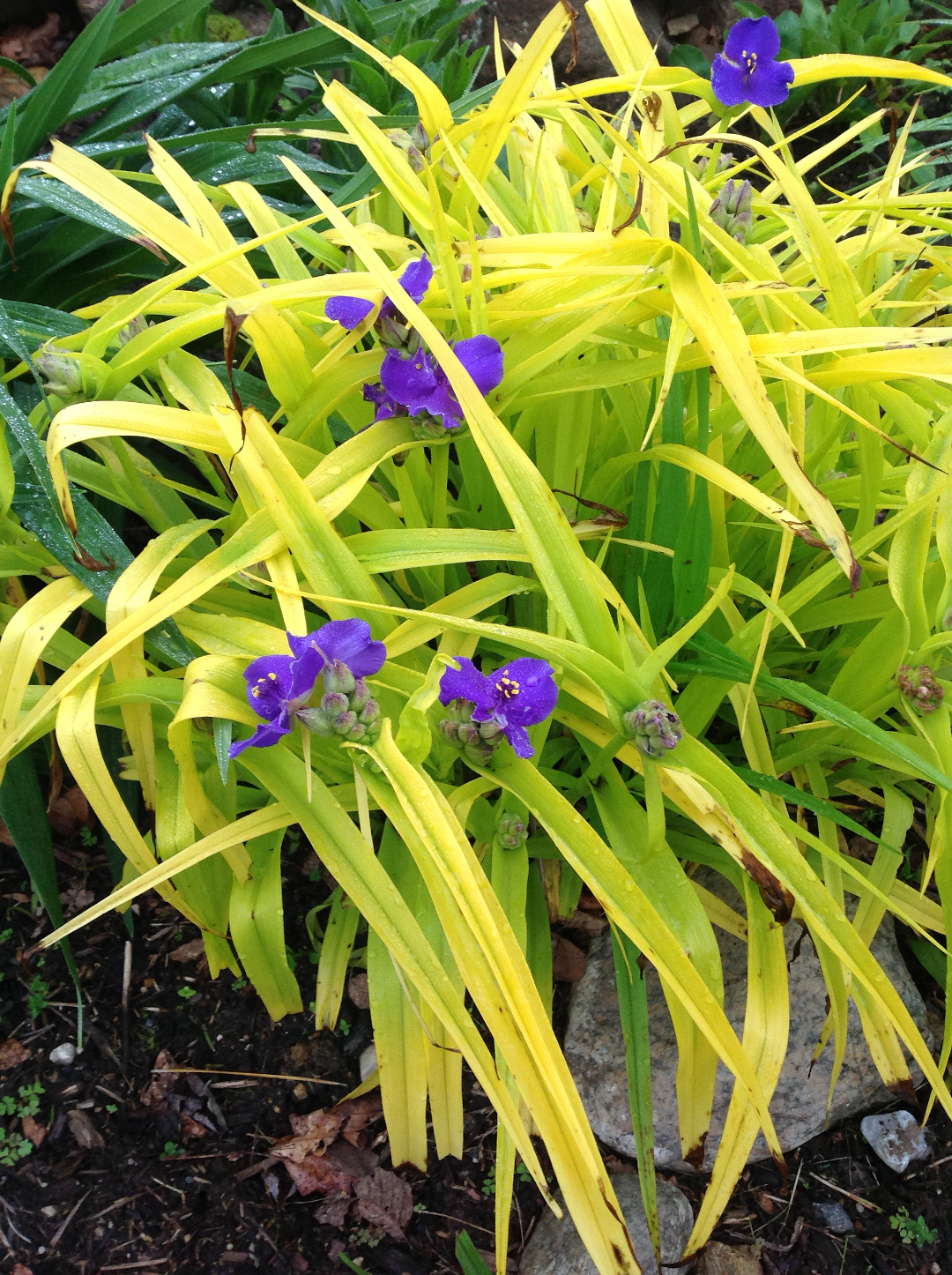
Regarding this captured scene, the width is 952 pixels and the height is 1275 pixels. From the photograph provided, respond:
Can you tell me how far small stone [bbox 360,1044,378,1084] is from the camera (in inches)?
46.8

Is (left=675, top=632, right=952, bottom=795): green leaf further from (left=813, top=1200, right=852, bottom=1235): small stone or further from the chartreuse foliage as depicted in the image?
(left=813, top=1200, right=852, bottom=1235): small stone

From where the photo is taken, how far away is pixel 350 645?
73 cm

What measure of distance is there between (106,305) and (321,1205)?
122 cm

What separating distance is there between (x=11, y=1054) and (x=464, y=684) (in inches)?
39.3

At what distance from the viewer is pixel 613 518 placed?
3.17ft

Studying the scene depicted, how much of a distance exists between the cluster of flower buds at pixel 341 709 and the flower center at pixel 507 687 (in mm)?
113

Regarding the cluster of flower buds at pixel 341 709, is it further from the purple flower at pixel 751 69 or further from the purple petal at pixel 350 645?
the purple flower at pixel 751 69

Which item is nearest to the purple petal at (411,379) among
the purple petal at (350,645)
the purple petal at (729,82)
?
the purple petal at (350,645)

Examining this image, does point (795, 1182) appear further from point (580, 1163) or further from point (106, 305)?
point (106, 305)

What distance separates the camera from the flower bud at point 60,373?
861 millimetres

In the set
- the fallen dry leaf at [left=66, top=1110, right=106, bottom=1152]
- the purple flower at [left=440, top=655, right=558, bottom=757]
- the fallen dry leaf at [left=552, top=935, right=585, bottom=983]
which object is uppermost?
the purple flower at [left=440, top=655, right=558, bottom=757]

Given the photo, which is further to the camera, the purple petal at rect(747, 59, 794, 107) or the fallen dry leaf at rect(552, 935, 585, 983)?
the fallen dry leaf at rect(552, 935, 585, 983)

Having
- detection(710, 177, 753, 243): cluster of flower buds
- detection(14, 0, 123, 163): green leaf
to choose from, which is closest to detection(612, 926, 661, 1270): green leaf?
detection(710, 177, 753, 243): cluster of flower buds

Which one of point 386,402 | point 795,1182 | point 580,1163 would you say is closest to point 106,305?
point 386,402
